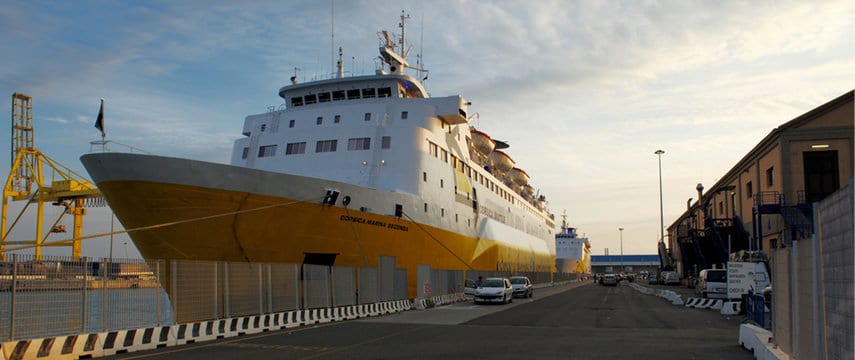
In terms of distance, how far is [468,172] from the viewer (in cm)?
3953

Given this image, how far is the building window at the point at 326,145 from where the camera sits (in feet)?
97.5

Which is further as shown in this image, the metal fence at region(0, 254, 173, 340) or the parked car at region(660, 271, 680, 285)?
the parked car at region(660, 271, 680, 285)

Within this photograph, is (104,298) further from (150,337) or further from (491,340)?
(491,340)

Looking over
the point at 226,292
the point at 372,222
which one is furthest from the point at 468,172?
the point at 226,292

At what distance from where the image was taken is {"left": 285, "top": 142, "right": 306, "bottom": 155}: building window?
3006 centimetres

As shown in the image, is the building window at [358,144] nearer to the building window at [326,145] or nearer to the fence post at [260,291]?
the building window at [326,145]

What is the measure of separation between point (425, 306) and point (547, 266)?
46021mm

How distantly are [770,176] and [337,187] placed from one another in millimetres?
26804

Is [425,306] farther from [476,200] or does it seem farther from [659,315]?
[476,200]

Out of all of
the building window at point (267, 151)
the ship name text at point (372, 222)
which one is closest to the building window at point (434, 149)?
the ship name text at point (372, 222)

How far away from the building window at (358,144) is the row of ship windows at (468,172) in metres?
2.91

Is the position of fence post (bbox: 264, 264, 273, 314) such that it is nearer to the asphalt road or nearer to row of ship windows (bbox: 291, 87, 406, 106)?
the asphalt road

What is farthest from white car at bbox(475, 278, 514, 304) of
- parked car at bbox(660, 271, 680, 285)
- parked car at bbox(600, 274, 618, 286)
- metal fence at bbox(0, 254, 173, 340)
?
parked car at bbox(660, 271, 680, 285)

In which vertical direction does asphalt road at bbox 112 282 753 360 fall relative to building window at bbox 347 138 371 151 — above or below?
below
